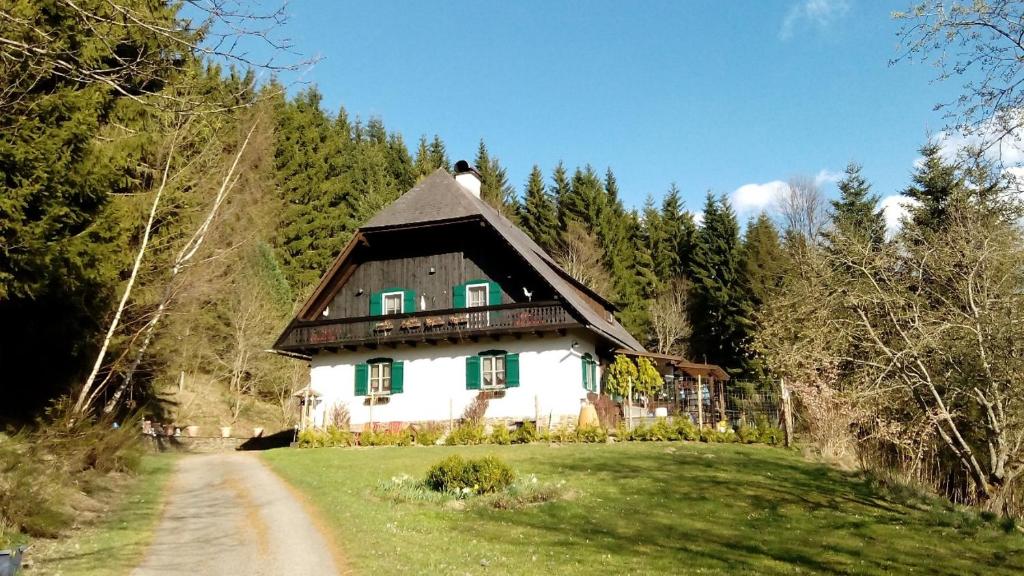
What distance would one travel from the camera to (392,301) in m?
27.2

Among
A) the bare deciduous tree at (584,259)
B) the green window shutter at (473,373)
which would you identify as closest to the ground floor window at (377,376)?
the green window shutter at (473,373)

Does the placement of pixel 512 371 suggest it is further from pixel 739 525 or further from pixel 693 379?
pixel 739 525

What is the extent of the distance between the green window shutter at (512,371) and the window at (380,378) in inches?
184

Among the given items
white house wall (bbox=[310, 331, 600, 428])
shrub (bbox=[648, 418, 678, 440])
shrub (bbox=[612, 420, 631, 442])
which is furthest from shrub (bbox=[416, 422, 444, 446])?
shrub (bbox=[648, 418, 678, 440])

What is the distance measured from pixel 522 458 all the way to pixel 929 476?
9.13m

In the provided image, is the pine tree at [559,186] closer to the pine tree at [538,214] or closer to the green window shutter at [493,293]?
the pine tree at [538,214]

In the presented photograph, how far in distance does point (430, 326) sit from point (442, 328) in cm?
48

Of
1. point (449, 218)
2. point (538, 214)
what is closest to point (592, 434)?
point (449, 218)

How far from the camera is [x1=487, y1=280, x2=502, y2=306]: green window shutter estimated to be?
25.6 m

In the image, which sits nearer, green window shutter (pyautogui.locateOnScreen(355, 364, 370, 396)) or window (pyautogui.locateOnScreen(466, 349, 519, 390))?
window (pyautogui.locateOnScreen(466, 349, 519, 390))

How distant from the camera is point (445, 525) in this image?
1059 cm

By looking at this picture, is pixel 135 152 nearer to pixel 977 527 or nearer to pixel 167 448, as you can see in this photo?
pixel 167 448

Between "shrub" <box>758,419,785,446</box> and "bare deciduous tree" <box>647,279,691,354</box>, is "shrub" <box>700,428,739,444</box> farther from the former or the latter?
"bare deciduous tree" <box>647,279,691,354</box>

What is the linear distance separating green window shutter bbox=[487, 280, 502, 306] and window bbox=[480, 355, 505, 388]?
79.5 inches
